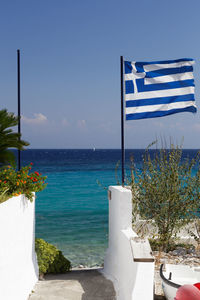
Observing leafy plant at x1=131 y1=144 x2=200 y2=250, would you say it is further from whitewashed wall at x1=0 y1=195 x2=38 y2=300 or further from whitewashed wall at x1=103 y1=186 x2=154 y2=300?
whitewashed wall at x1=0 y1=195 x2=38 y2=300

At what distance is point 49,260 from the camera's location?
6801 millimetres

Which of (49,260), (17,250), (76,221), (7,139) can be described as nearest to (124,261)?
(17,250)

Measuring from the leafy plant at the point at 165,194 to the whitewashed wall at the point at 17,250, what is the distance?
3.24 m

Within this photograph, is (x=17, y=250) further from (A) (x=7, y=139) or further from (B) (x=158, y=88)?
(B) (x=158, y=88)

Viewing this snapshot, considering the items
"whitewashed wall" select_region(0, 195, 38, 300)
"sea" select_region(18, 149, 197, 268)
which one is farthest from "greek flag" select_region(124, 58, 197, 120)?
"whitewashed wall" select_region(0, 195, 38, 300)

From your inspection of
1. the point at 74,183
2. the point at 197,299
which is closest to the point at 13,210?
the point at 197,299

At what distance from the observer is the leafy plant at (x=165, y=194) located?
328 inches

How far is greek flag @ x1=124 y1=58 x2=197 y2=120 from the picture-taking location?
22.0 ft

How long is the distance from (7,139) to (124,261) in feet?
10.9

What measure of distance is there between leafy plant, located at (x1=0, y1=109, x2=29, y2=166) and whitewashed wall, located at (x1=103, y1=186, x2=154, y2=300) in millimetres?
2192

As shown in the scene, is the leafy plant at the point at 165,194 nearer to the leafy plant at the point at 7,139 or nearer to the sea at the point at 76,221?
the sea at the point at 76,221

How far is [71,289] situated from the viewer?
5809 millimetres

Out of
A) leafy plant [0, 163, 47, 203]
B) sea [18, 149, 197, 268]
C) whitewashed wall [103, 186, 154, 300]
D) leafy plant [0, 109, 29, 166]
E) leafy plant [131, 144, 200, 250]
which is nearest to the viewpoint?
whitewashed wall [103, 186, 154, 300]

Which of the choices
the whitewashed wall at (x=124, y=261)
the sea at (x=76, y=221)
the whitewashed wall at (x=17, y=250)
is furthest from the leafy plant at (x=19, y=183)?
the sea at (x=76, y=221)
